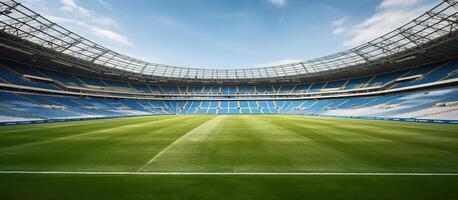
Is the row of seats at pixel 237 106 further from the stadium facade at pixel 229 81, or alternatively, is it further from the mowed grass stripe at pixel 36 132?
the mowed grass stripe at pixel 36 132

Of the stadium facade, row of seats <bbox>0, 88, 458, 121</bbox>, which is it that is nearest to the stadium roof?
the stadium facade

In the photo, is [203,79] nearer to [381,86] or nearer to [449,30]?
[381,86]

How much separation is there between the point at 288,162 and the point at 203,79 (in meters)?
60.5

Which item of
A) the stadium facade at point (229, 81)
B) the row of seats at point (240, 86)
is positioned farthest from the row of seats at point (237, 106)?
the row of seats at point (240, 86)

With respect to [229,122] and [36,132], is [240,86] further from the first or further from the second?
[36,132]

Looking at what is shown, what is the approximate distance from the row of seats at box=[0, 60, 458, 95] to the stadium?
1.12ft

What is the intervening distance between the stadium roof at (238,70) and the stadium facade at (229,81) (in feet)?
0.52

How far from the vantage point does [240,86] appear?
2889 inches

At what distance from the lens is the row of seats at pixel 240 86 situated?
34.0 m

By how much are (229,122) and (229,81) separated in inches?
1743

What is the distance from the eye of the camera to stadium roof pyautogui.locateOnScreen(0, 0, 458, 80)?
75.8 ft

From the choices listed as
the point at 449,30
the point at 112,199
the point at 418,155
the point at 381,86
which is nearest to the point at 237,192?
the point at 112,199

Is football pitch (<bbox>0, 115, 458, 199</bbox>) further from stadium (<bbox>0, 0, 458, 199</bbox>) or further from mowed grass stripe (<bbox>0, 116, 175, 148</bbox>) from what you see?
mowed grass stripe (<bbox>0, 116, 175, 148</bbox>)

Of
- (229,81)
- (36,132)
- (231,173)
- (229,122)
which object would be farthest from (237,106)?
(231,173)
